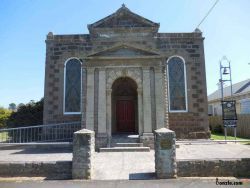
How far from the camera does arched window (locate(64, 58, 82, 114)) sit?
1636 centimetres

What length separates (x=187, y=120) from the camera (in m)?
15.9

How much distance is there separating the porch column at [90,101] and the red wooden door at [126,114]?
10.2 feet

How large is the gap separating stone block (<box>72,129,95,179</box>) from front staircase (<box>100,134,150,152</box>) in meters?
4.76

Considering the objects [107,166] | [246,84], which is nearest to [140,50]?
[107,166]

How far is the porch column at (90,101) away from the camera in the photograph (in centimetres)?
1316

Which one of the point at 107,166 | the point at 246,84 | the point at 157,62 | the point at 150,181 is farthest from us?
the point at 246,84

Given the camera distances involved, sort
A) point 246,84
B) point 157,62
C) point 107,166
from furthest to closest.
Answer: point 246,84 → point 157,62 → point 107,166

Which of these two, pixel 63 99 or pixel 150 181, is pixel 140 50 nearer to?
pixel 63 99

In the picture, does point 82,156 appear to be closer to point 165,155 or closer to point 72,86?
point 165,155

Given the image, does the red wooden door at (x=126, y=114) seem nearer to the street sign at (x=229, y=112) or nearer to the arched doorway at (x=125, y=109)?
the arched doorway at (x=125, y=109)

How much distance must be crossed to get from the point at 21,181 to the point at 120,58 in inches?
326

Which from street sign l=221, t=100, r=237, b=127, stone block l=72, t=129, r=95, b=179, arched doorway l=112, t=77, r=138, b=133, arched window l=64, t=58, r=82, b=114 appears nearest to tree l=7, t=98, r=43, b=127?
arched window l=64, t=58, r=82, b=114

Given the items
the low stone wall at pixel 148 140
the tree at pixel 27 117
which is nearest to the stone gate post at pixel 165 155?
the low stone wall at pixel 148 140

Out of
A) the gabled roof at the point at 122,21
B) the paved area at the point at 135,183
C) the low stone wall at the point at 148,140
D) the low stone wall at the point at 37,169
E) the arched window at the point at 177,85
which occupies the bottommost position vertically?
the paved area at the point at 135,183
